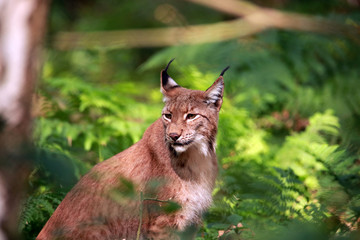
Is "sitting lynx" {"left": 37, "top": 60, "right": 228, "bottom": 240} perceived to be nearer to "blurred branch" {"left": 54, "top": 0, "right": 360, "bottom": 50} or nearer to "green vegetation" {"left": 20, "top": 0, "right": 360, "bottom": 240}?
"green vegetation" {"left": 20, "top": 0, "right": 360, "bottom": 240}

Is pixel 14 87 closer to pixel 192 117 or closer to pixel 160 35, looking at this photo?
pixel 192 117

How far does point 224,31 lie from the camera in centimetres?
730

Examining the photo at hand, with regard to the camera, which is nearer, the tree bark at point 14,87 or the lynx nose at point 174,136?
the tree bark at point 14,87

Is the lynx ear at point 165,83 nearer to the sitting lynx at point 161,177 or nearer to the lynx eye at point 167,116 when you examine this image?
the sitting lynx at point 161,177

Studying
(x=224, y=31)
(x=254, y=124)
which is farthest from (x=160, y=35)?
(x=254, y=124)

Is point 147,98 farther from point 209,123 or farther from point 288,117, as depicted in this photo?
point 209,123

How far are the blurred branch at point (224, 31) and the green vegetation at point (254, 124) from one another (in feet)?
1.85

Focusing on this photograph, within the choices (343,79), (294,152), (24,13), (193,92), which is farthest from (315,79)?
(24,13)

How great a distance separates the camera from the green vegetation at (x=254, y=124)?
400cm

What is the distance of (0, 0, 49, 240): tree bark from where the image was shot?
8.14ft

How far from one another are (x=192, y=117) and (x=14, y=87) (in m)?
1.91

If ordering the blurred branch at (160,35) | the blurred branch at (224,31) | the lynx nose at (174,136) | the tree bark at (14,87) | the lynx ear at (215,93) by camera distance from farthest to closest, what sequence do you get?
the blurred branch at (160,35)
the blurred branch at (224,31)
the lynx ear at (215,93)
the lynx nose at (174,136)
the tree bark at (14,87)

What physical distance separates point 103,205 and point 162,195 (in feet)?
1.67

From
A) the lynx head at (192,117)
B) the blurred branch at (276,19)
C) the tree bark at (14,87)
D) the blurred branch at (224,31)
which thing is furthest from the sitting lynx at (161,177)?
the blurred branch at (224,31)
